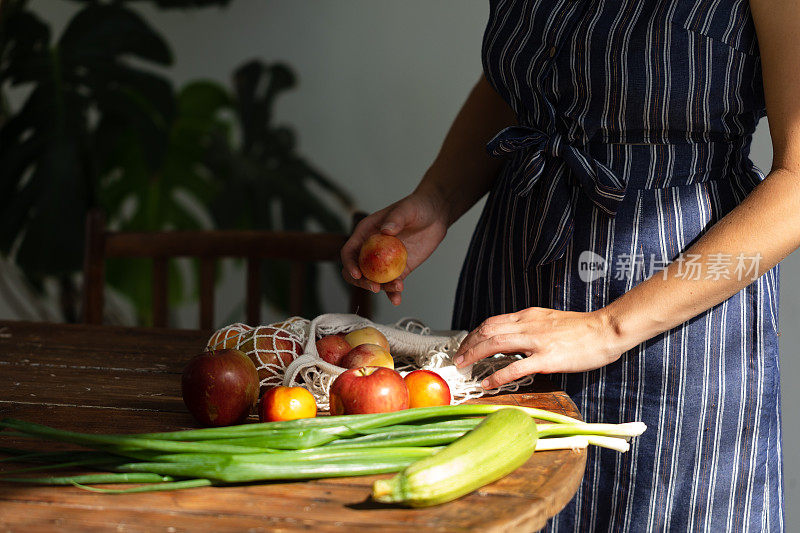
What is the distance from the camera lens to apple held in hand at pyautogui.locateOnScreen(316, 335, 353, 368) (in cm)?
119

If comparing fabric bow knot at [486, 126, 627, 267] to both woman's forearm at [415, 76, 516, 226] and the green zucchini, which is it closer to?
woman's forearm at [415, 76, 516, 226]

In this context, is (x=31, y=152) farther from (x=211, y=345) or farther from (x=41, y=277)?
(x=211, y=345)

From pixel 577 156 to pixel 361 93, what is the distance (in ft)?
6.32

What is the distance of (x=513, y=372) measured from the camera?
1.12 metres

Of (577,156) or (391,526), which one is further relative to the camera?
(577,156)

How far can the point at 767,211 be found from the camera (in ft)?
3.61

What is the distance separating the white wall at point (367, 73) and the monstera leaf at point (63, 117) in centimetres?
25

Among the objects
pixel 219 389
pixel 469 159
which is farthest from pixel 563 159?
pixel 219 389

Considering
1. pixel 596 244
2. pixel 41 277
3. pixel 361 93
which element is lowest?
pixel 41 277

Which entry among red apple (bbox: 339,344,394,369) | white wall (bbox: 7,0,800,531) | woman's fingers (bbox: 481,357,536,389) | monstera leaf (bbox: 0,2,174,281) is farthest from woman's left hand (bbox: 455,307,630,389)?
monstera leaf (bbox: 0,2,174,281)

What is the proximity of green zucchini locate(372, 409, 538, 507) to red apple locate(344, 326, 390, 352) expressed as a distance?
35 centimetres

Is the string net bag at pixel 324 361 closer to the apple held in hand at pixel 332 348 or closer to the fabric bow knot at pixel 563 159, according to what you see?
the apple held in hand at pixel 332 348

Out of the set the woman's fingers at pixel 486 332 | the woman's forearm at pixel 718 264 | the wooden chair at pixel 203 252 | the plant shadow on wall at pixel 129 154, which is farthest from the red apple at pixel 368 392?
the plant shadow on wall at pixel 129 154

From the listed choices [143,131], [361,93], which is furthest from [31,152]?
[361,93]
